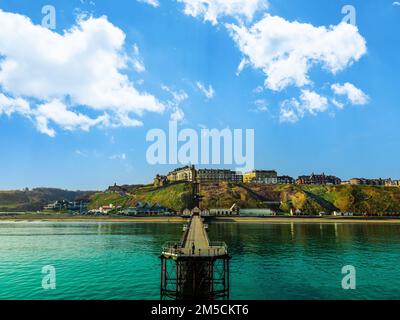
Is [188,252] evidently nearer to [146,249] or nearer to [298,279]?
[298,279]

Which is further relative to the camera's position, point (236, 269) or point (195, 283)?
point (236, 269)

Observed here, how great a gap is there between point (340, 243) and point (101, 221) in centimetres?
13914

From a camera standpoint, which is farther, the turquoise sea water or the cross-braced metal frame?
the turquoise sea water

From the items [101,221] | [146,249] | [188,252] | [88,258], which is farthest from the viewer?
Result: [101,221]

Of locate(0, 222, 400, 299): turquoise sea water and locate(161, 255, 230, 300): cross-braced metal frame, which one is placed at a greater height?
locate(161, 255, 230, 300): cross-braced metal frame

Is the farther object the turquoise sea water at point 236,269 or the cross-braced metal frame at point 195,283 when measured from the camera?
the turquoise sea water at point 236,269

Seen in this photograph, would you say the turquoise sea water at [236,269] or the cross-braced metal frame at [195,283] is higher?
the cross-braced metal frame at [195,283]
